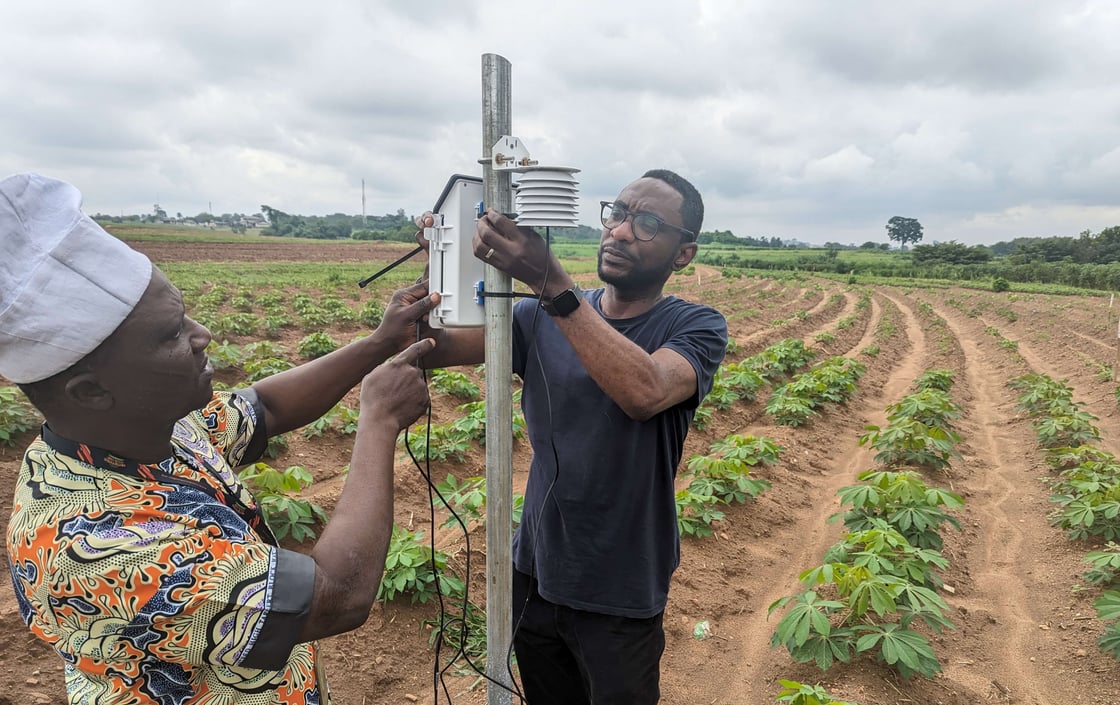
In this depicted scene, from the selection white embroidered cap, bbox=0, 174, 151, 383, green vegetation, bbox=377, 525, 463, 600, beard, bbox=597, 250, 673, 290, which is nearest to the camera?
white embroidered cap, bbox=0, 174, 151, 383

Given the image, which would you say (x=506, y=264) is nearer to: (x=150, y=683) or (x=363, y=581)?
(x=363, y=581)

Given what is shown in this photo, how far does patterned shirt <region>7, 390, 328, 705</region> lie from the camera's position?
3.52ft

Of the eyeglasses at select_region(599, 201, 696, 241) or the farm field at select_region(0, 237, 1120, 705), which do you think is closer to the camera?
the eyeglasses at select_region(599, 201, 696, 241)

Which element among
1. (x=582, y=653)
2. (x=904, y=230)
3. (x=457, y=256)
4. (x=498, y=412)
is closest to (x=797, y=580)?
(x=582, y=653)

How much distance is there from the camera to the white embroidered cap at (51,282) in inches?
40.9

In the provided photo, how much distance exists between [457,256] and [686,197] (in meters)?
0.86

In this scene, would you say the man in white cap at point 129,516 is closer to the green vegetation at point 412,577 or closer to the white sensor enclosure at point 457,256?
the white sensor enclosure at point 457,256

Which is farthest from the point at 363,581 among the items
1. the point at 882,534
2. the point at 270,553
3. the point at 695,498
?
the point at 695,498

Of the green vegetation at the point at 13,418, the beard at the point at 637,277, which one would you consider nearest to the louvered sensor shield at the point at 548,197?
the beard at the point at 637,277

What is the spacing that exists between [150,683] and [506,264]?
106 cm

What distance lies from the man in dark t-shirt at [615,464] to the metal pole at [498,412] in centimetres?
21

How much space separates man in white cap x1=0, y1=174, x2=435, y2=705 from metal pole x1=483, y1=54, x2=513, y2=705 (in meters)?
0.43

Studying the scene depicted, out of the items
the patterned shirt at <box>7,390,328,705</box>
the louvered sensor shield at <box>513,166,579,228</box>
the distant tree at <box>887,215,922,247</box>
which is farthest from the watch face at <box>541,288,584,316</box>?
the distant tree at <box>887,215,922,247</box>

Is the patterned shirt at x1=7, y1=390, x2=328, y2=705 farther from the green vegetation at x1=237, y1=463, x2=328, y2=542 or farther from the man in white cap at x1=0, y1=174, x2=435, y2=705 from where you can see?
the green vegetation at x1=237, y1=463, x2=328, y2=542
